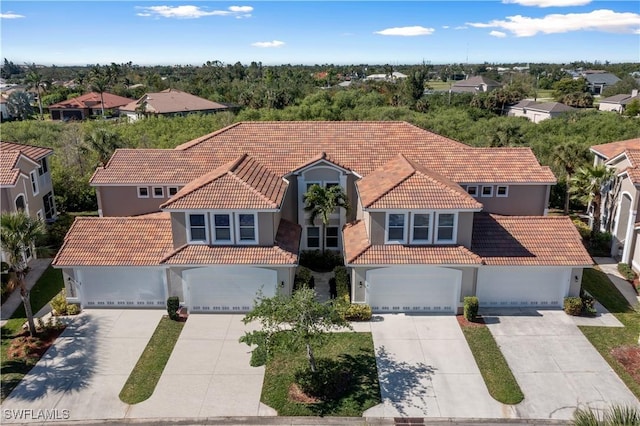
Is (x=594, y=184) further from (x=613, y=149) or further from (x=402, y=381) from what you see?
(x=402, y=381)

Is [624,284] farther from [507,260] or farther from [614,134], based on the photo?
[614,134]

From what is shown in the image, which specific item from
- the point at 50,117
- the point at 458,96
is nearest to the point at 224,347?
the point at 458,96

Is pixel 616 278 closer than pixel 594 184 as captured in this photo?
Yes

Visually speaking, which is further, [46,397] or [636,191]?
[636,191]

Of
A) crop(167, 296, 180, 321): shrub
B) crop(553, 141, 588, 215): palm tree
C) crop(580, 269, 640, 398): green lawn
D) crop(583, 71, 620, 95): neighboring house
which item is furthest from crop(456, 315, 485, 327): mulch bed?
crop(583, 71, 620, 95): neighboring house

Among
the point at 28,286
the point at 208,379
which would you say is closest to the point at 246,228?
the point at 208,379

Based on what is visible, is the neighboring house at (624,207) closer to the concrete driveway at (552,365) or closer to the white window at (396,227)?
the concrete driveway at (552,365)

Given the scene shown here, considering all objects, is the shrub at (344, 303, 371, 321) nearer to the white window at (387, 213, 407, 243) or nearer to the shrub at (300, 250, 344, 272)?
the white window at (387, 213, 407, 243)
